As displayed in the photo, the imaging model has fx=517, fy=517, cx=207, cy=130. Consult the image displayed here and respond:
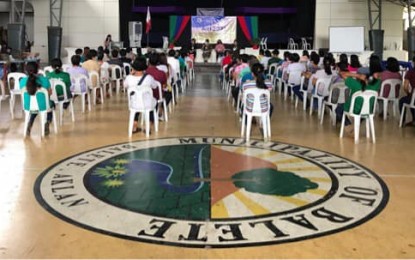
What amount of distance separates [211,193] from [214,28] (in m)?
20.3

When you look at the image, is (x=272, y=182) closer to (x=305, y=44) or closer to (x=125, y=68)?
(x=125, y=68)

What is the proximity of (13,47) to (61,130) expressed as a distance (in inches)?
433

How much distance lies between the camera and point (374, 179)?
5082mm

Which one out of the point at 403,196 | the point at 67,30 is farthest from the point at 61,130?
the point at 67,30

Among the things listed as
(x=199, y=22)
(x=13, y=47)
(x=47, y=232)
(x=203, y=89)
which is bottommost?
(x=47, y=232)

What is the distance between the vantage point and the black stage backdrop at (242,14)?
→ 77.0 ft

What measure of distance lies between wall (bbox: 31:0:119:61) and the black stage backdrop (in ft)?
2.67

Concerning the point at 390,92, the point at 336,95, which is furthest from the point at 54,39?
the point at 336,95

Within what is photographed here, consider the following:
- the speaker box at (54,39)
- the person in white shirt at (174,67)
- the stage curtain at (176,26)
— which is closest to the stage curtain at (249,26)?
the stage curtain at (176,26)

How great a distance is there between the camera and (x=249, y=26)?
24609mm

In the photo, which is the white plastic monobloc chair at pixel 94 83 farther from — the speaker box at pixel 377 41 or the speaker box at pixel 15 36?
the speaker box at pixel 377 41

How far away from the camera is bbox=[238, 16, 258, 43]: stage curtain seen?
2448cm

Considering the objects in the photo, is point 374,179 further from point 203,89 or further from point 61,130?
point 203,89

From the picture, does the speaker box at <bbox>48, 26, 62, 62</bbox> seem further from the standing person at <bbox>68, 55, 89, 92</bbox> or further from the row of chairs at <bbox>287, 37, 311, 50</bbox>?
the standing person at <bbox>68, 55, 89, 92</bbox>
